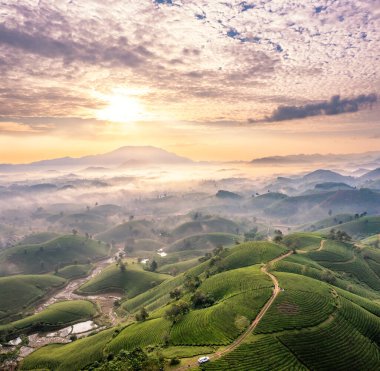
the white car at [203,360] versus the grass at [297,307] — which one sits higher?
the white car at [203,360]

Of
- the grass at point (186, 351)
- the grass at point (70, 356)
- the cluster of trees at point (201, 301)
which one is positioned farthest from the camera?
the cluster of trees at point (201, 301)

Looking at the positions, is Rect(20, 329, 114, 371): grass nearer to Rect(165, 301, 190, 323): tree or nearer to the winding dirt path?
Rect(165, 301, 190, 323): tree

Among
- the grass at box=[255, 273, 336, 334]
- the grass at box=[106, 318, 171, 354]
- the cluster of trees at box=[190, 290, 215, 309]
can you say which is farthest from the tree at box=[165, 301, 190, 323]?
the grass at box=[255, 273, 336, 334]

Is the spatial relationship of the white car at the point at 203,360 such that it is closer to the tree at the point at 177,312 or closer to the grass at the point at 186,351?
the grass at the point at 186,351

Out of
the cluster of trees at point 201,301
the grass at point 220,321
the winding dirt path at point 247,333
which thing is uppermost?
the winding dirt path at point 247,333

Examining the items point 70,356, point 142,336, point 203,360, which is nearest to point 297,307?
point 203,360

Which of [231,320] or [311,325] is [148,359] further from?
[311,325]

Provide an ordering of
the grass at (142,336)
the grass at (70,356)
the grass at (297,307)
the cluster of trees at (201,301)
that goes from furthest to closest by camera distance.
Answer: the cluster of trees at (201,301)
the grass at (70,356)
the grass at (142,336)
the grass at (297,307)

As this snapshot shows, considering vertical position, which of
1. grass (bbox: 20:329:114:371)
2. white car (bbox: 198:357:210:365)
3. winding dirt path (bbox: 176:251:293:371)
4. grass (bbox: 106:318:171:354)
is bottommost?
grass (bbox: 20:329:114:371)

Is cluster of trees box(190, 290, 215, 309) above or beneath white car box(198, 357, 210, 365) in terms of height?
beneath

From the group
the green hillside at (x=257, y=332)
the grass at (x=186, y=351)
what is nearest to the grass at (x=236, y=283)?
the green hillside at (x=257, y=332)
